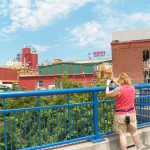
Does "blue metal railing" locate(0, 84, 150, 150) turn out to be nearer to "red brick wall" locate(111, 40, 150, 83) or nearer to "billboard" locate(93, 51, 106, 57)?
"red brick wall" locate(111, 40, 150, 83)

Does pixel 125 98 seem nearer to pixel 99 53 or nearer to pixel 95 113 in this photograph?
pixel 95 113

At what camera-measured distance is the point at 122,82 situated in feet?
17.1

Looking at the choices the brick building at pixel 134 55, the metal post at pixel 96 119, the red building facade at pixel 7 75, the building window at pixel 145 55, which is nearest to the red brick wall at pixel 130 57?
the brick building at pixel 134 55

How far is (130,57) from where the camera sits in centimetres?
5266

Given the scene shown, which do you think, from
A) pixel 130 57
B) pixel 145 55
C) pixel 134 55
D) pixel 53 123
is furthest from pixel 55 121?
pixel 130 57

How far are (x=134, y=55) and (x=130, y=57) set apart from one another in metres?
0.88

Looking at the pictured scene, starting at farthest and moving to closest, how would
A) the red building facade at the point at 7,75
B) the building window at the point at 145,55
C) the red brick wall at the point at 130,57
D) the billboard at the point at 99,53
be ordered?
the billboard at the point at 99,53, the red building facade at the point at 7,75, the building window at the point at 145,55, the red brick wall at the point at 130,57

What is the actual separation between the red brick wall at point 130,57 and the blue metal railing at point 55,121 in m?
44.4

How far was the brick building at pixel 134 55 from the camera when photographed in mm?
50281

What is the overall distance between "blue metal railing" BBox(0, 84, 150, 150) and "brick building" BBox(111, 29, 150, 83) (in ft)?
145

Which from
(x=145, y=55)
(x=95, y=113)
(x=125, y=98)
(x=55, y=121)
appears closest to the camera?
(x=125, y=98)

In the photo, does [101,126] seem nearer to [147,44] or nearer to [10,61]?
[147,44]

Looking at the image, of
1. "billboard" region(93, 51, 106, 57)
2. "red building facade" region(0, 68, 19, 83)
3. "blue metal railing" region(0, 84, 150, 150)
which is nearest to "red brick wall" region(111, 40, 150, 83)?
"red building facade" region(0, 68, 19, 83)

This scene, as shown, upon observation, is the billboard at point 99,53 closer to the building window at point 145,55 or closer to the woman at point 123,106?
the building window at point 145,55
